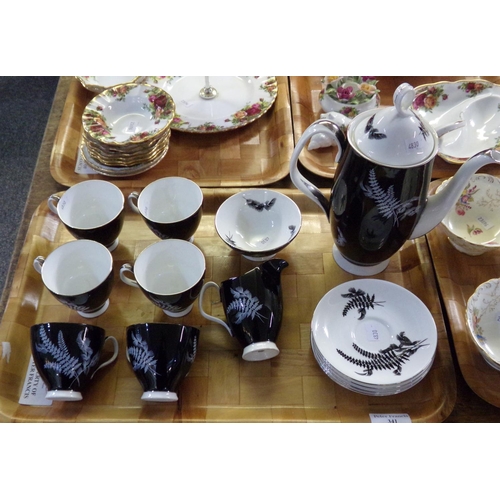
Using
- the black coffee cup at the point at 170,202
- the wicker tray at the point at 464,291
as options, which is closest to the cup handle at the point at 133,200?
the black coffee cup at the point at 170,202

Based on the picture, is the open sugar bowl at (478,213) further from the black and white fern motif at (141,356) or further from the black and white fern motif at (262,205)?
the black and white fern motif at (141,356)

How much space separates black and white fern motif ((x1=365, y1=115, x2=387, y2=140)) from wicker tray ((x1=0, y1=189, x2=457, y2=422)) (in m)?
0.26

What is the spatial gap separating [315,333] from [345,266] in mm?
157

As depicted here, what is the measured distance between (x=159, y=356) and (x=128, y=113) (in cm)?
61

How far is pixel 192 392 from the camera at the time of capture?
0.67 metres

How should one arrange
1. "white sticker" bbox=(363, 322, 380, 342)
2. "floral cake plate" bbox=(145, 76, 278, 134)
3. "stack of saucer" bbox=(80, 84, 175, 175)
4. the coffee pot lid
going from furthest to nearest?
"floral cake plate" bbox=(145, 76, 278, 134) → "stack of saucer" bbox=(80, 84, 175, 175) → "white sticker" bbox=(363, 322, 380, 342) → the coffee pot lid

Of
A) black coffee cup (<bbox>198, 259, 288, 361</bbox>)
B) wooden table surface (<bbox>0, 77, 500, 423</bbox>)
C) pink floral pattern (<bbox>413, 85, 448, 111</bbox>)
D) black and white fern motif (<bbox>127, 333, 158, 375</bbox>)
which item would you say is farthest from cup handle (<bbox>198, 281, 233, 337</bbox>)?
pink floral pattern (<bbox>413, 85, 448, 111</bbox>)

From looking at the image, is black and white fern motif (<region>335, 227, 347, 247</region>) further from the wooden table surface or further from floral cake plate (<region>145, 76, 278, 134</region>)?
floral cake plate (<region>145, 76, 278, 134</region>)

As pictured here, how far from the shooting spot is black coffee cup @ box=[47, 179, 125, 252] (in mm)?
797

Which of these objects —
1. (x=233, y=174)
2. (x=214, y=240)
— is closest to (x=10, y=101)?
(x=233, y=174)

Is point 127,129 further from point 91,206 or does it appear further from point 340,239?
point 340,239

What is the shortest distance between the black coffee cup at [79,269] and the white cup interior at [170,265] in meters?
0.06

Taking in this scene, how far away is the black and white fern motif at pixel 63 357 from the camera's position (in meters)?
0.64

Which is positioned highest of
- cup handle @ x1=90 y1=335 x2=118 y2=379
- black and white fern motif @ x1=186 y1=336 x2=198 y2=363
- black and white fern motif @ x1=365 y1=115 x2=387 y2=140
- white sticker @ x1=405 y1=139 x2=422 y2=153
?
black and white fern motif @ x1=365 y1=115 x2=387 y2=140
